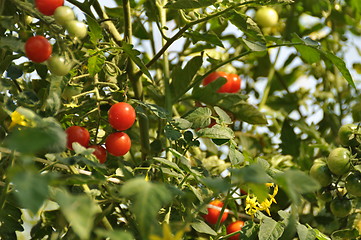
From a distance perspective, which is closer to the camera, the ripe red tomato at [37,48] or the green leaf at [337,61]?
the ripe red tomato at [37,48]

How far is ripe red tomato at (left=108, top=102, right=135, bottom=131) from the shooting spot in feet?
2.78

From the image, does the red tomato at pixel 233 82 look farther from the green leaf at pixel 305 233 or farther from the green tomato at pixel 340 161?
the green leaf at pixel 305 233

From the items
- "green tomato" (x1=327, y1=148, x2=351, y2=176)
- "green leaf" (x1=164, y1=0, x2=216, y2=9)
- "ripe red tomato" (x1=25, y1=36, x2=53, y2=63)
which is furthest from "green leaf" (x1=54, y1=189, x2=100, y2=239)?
"green tomato" (x1=327, y1=148, x2=351, y2=176)

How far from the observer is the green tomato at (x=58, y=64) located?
2.37ft

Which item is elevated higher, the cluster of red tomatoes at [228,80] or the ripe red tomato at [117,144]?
the ripe red tomato at [117,144]

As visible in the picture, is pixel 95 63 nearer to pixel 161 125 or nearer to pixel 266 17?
pixel 161 125

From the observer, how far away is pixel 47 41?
69cm

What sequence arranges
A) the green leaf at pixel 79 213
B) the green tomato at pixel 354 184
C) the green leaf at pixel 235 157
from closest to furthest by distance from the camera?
the green leaf at pixel 79 213, the green leaf at pixel 235 157, the green tomato at pixel 354 184

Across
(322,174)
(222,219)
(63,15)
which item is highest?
(63,15)

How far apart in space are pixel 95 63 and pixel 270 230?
14.0 inches

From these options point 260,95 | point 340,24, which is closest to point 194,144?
point 260,95

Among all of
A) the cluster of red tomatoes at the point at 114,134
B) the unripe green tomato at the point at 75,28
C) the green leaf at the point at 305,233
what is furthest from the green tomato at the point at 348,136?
the unripe green tomato at the point at 75,28

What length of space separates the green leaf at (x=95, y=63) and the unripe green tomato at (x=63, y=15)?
0.15m

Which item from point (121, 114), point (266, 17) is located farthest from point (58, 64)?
point (266, 17)
